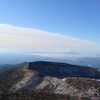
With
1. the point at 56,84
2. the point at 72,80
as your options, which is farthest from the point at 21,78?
the point at 72,80

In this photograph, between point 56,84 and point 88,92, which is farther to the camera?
point 56,84

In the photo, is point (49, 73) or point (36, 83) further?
point (49, 73)

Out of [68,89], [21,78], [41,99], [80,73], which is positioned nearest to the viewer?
[41,99]

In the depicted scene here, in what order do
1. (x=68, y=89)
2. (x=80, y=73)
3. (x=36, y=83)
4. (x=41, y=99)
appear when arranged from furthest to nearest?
(x=80, y=73)
(x=36, y=83)
(x=68, y=89)
(x=41, y=99)

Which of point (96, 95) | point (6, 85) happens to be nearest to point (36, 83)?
point (6, 85)

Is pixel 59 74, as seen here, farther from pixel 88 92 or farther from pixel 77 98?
pixel 77 98

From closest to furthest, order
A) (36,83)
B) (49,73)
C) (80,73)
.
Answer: (36,83) → (49,73) → (80,73)

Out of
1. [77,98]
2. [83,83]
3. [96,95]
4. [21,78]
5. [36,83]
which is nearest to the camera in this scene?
[77,98]

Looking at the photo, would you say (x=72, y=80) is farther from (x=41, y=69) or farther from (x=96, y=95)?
(x=41, y=69)
